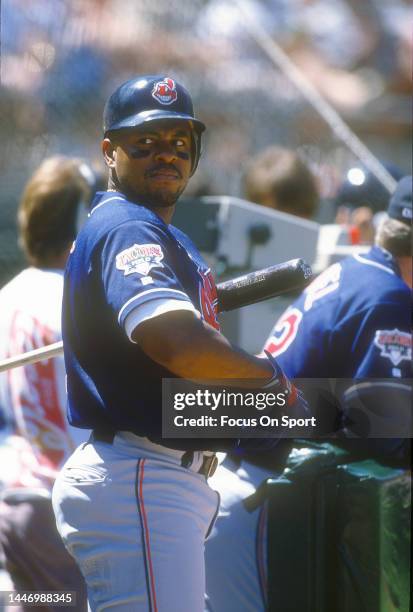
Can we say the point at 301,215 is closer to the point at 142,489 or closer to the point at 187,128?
the point at 187,128

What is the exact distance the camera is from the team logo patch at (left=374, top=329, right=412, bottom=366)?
210 cm

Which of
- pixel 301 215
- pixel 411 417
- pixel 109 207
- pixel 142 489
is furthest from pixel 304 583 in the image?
pixel 301 215

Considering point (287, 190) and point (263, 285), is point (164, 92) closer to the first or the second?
point (263, 285)

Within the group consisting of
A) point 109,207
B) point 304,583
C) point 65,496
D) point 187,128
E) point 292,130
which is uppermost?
point 292,130

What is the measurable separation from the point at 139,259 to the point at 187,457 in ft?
1.15

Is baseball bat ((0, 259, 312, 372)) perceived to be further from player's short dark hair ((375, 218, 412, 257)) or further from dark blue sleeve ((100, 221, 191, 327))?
player's short dark hair ((375, 218, 412, 257))

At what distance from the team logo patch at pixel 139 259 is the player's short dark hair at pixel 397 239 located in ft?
2.78

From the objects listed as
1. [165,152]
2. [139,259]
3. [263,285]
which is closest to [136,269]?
[139,259]

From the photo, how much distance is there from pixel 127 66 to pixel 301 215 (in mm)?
1564

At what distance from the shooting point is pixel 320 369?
219 centimetres

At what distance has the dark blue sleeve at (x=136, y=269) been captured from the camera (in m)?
1.51

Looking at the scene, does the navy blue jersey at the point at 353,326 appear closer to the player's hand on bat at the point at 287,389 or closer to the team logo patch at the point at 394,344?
the team logo patch at the point at 394,344

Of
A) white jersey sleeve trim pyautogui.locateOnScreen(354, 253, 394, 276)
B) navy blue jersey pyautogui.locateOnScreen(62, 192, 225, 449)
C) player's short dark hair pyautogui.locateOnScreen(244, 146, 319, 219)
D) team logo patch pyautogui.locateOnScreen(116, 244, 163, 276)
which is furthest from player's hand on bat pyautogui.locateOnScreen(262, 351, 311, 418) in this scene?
player's short dark hair pyautogui.locateOnScreen(244, 146, 319, 219)

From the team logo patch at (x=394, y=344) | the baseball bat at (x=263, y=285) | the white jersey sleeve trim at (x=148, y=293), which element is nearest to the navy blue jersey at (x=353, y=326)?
the team logo patch at (x=394, y=344)
